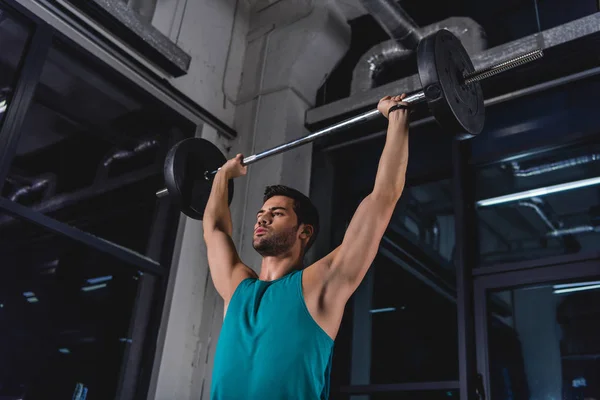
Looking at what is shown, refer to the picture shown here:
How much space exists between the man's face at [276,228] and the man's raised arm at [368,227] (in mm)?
248

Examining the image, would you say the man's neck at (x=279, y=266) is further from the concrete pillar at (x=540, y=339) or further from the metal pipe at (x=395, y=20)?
the metal pipe at (x=395, y=20)

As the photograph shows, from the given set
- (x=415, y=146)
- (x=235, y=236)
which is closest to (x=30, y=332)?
(x=235, y=236)

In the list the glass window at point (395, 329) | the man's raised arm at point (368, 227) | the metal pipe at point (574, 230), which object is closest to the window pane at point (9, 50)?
the man's raised arm at point (368, 227)

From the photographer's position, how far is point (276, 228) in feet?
6.04

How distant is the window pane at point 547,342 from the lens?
7.48ft

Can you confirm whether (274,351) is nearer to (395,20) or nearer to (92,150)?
(92,150)

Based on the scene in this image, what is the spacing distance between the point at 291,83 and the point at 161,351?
1.58m

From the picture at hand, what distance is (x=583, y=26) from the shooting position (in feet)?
8.04

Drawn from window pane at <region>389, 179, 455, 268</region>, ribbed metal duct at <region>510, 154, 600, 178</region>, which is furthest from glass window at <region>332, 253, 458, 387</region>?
ribbed metal duct at <region>510, 154, 600, 178</region>

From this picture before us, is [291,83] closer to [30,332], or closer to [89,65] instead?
[89,65]

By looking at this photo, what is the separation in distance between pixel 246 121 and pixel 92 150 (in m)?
0.87

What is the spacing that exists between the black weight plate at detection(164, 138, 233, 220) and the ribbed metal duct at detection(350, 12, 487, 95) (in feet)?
3.62

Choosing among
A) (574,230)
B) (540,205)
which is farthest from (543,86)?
(574,230)

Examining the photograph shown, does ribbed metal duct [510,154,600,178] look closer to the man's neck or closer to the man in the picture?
the man
